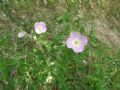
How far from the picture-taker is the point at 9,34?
103 inches

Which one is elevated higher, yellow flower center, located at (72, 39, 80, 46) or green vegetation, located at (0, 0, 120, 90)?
yellow flower center, located at (72, 39, 80, 46)

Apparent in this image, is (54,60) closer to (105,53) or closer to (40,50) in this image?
(40,50)

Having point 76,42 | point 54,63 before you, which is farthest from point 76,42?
point 54,63

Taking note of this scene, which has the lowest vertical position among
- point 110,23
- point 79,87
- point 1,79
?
point 110,23

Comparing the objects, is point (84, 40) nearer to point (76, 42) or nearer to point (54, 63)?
point (76, 42)

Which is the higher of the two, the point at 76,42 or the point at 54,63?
the point at 76,42

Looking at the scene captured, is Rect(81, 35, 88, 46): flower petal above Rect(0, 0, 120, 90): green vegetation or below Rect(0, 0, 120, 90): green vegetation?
above

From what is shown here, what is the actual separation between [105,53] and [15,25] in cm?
72

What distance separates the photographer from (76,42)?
231cm

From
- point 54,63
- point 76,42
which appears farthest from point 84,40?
point 54,63

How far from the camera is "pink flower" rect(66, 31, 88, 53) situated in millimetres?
2283

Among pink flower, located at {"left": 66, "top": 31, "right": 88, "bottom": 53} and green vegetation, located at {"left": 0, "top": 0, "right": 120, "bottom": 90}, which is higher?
pink flower, located at {"left": 66, "top": 31, "right": 88, "bottom": 53}

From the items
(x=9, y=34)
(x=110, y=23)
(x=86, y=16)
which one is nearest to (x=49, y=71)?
(x=9, y=34)

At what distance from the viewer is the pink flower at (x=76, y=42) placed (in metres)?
2.28
